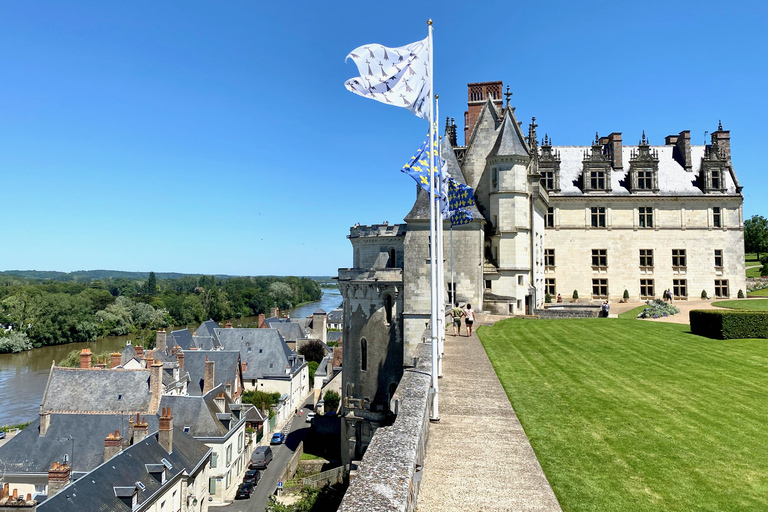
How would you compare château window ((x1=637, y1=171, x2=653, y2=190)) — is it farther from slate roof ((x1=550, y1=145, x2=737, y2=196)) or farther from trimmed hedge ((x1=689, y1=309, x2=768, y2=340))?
trimmed hedge ((x1=689, y1=309, x2=768, y2=340))

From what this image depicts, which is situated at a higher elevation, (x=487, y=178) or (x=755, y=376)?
(x=487, y=178)

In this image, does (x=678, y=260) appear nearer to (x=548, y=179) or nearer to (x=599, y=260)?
(x=599, y=260)

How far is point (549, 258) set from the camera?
40562 mm

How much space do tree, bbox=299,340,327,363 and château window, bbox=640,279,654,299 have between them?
39.5 m

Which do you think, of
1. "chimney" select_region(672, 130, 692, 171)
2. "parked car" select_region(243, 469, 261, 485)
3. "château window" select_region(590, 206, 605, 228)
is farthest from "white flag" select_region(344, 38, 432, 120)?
"chimney" select_region(672, 130, 692, 171)

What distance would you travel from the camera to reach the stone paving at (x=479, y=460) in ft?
19.2

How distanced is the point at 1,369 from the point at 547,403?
75.7 meters

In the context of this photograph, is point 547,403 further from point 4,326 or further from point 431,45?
point 4,326

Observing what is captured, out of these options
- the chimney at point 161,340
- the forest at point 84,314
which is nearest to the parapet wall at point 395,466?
the chimney at point 161,340

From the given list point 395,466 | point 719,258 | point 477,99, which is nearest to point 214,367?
point 477,99

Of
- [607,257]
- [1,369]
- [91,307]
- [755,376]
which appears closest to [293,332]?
[1,369]

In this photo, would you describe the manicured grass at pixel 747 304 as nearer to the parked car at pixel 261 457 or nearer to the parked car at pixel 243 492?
the parked car at pixel 243 492

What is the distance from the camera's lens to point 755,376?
13523 millimetres

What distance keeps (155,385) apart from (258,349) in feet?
67.7
